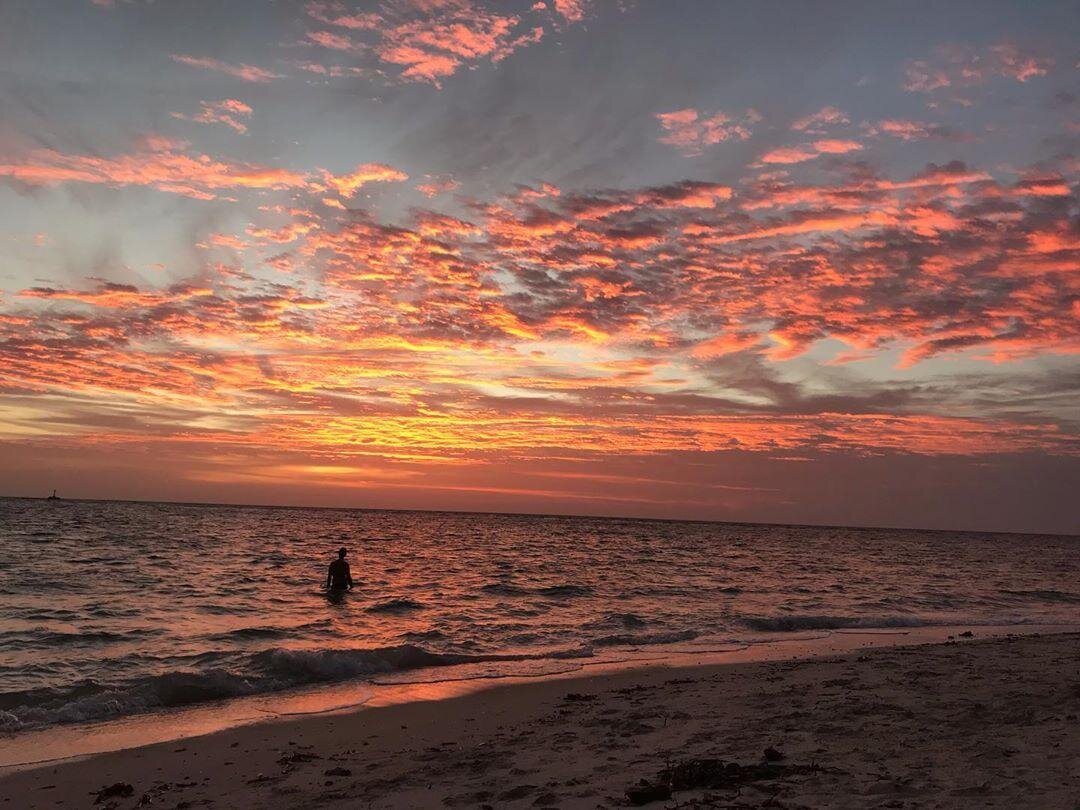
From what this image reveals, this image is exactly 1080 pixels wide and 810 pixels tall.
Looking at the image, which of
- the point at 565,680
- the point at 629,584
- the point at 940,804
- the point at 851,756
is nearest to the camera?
the point at 940,804

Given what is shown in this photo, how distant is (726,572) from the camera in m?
48.5

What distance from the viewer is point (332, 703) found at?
556 inches

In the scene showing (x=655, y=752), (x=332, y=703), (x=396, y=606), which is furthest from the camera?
(x=396, y=606)

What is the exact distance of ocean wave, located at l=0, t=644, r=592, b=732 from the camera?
43.3ft

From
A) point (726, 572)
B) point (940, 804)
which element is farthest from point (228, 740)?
point (726, 572)

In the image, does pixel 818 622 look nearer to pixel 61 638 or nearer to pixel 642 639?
pixel 642 639

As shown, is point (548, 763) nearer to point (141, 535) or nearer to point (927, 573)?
point (927, 573)

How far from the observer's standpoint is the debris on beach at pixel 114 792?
345 inches

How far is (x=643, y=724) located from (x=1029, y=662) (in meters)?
9.40

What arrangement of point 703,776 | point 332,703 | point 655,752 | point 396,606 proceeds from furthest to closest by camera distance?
point 396,606 → point 332,703 → point 655,752 → point 703,776

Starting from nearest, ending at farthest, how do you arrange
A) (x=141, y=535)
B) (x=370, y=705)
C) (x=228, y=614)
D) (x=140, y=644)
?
1. (x=370, y=705)
2. (x=140, y=644)
3. (x=228, y=614)
4. (x=141, y=535)

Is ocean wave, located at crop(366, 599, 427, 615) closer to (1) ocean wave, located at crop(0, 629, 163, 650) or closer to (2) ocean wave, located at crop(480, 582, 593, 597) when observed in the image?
(2) ocean wave, located at crop(480, 582, 593, 597)

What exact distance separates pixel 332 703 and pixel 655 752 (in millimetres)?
7424

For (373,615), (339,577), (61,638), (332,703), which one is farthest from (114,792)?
(339,577)
